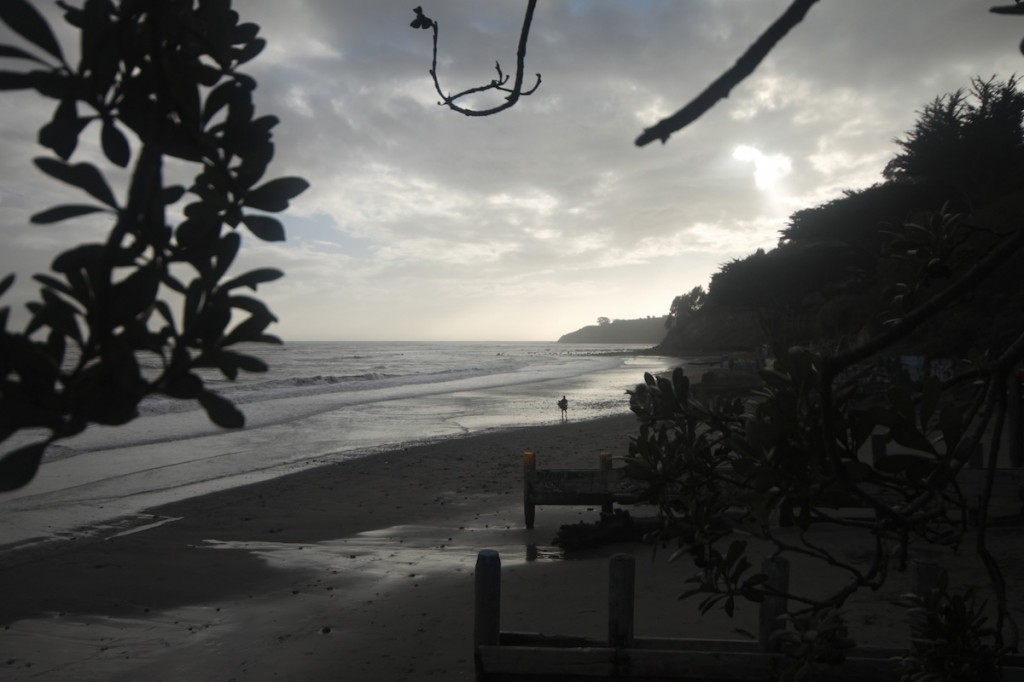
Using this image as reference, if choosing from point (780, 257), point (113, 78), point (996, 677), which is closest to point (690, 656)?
point (996, 677)

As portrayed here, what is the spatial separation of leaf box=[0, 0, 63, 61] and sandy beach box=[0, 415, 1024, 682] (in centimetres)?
302

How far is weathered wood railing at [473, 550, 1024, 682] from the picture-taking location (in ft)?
10.7

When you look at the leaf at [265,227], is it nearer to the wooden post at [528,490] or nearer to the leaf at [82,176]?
the leaf at [82,176]

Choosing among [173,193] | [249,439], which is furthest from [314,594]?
[249,439]

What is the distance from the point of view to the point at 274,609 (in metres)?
5.90

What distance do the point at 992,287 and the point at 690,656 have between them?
16308 millimetres

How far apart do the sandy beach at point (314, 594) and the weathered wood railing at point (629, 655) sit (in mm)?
516

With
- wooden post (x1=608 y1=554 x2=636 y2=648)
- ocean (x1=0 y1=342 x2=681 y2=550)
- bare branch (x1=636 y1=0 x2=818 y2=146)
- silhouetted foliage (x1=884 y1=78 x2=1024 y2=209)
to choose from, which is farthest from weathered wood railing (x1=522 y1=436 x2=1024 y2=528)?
silhouetted foliage (x1=884 y1=78 x2=1024 y2=209)

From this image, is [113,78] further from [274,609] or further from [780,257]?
[780,257]

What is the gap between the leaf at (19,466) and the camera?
749 millimetres

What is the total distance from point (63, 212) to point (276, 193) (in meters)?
0.26

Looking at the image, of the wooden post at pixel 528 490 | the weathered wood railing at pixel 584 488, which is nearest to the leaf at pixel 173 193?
the weathered wood railing at pixel 584 488

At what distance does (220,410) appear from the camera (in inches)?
31.8

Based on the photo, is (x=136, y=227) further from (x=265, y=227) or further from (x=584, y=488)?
(x=584, y=488)
